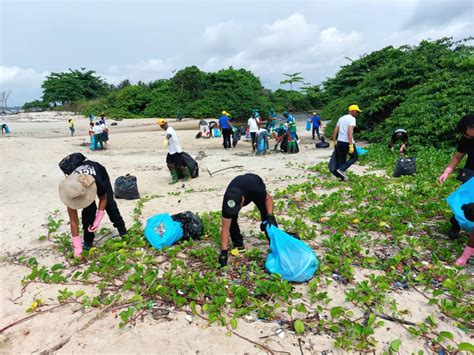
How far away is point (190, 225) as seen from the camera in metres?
4.32

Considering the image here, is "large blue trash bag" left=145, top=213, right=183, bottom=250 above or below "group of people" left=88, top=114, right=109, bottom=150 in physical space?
below

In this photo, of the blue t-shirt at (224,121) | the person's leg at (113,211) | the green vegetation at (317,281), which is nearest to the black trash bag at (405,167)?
the green vegetation at (317,281)

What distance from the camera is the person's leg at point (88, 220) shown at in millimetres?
4012

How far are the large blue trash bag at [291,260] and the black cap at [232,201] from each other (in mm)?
480

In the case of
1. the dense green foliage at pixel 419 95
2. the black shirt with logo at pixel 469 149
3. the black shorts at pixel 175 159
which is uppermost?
the dense green foliage at pixel 419 95

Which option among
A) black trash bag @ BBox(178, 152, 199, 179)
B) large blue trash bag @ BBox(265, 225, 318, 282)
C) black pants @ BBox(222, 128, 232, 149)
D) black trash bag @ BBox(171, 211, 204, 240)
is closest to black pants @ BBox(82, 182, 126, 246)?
black trash bag @ BBox(171, 211, 204, 240)

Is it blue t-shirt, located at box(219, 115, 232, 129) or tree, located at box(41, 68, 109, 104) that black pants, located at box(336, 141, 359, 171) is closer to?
blue t-shirt, located at box(219, 115, 232, 129)

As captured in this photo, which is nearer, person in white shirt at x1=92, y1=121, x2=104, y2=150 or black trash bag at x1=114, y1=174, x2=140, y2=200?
black trash bag at x1=114, y1=174, x2=140, y2=200

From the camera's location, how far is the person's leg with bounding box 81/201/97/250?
13.2 ft

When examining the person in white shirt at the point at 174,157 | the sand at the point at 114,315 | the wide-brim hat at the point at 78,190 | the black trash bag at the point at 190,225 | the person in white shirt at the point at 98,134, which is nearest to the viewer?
the sand at the point at 114,315

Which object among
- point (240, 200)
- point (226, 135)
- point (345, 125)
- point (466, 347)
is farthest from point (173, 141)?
point (226, 135)

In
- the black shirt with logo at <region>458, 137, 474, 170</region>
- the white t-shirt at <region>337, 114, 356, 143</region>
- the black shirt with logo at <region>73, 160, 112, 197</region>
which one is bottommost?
the black shirt with logo at <region>73, 160, 112, 197</region>

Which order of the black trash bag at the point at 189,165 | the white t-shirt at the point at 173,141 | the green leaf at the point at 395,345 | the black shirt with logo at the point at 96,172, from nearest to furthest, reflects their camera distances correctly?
the green leaf at the point at 395,345 → the black shirt with logo at the point at 96,172 → the white t-shirt at the point at 173,141 → the black trash bag at the point at 189,165

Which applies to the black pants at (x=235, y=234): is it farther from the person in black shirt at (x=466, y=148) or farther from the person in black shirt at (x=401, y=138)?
the person in black shirt at (x=401, y=138)
